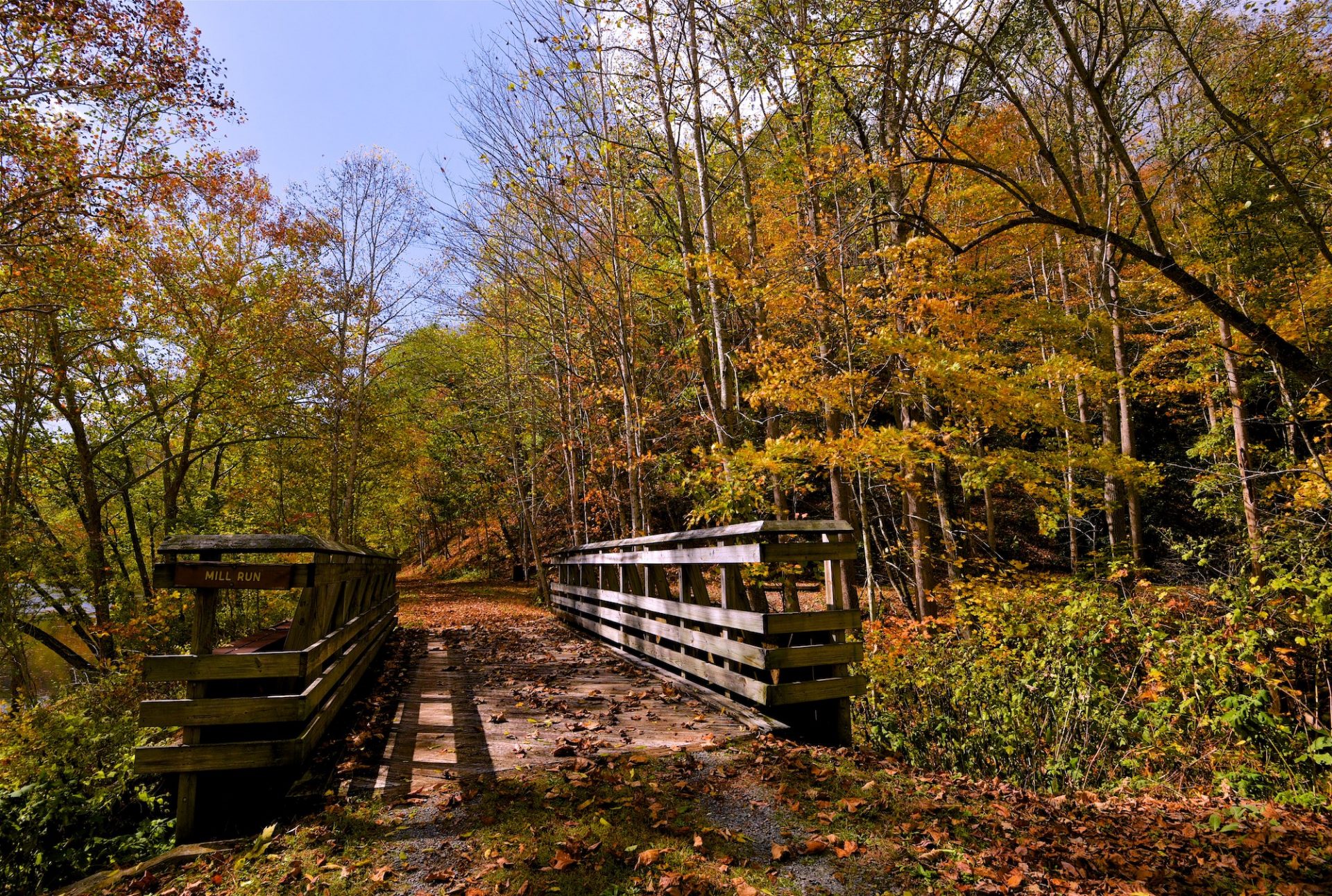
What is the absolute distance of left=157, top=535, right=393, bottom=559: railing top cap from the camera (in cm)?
369

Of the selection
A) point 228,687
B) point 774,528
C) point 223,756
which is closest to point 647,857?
point 774,528

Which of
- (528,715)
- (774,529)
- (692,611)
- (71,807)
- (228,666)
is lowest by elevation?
(71,807)

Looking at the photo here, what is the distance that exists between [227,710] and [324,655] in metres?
0.76

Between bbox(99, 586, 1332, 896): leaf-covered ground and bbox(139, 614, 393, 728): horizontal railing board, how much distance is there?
55 centimetres

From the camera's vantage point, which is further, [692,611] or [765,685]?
[692,611]

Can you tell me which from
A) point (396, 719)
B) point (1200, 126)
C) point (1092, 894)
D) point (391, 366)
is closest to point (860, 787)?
point (1092, 894)

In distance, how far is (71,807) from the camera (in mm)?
4441

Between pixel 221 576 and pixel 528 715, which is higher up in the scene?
pixel 221 576

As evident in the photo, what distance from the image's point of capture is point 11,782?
4.66 m

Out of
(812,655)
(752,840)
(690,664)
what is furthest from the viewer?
(690,664)

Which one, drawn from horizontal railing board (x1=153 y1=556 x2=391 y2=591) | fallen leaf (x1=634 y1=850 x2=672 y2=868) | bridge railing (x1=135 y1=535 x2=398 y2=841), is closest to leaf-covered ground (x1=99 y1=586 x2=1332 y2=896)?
fallen leaf (x1=634 y1=850 x2=672 y2=868)

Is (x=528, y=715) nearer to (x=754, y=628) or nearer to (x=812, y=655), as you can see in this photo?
(x=754, y=628)

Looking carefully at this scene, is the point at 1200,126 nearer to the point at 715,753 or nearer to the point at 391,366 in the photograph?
the point at 715,753

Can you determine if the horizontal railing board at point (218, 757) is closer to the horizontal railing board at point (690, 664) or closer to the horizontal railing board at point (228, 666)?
the horizontal railing board at point (228, 666)
